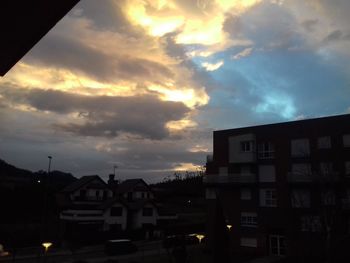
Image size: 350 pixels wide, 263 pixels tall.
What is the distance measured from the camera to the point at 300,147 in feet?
139

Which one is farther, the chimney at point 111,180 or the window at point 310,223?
the chimney at point 111,180

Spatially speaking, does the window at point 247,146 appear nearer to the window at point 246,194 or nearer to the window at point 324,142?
the window at point 246,194

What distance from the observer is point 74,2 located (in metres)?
1.82

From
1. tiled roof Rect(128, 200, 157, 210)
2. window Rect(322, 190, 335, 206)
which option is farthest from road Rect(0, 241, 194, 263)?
window Rect(322, 190, 335, 206)

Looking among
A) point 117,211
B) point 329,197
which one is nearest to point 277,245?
point 329,197

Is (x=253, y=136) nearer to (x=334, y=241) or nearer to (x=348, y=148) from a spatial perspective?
(x=348, y=148)

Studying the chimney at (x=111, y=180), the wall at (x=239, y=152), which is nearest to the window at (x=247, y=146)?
the wall at (x=239, y=152)

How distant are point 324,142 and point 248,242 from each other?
15.4 meters

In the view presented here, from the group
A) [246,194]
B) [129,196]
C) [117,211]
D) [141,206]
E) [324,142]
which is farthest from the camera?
[129,196]

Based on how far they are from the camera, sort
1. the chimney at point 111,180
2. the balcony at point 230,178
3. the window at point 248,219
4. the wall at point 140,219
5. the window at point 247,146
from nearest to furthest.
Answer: the window at point 248,219 < the balcony at point 230,178 < the window at point 247,146 < the wall at point 140,219 < the chimney at point 111,180

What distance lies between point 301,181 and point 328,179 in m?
3.29

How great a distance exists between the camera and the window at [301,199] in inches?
1594

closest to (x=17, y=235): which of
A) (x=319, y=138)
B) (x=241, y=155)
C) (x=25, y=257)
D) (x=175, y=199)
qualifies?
(x=25, y=257)

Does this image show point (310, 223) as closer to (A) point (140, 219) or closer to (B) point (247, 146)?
(B) point (247, 146)
